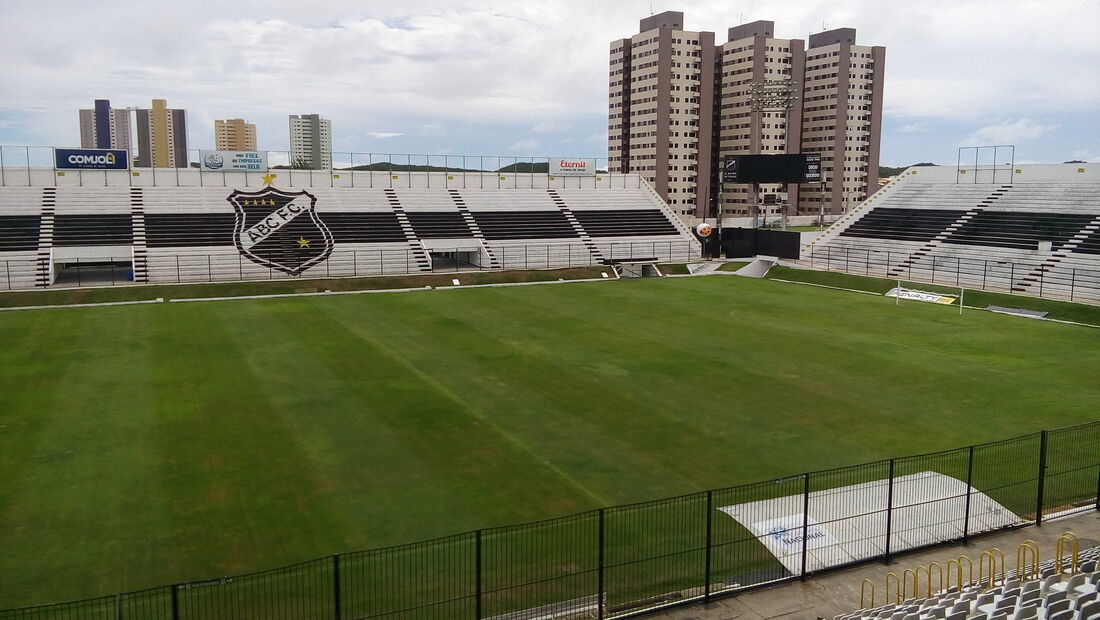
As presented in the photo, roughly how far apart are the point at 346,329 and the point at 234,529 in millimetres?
21767

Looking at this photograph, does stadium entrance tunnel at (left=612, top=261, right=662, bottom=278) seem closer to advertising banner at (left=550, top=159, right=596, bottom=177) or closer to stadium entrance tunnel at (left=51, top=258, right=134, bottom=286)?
advertising banner at (left=550, top=159, right=596, bottom=177)

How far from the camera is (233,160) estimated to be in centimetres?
6744

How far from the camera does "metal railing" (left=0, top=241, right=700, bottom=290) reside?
168 ft

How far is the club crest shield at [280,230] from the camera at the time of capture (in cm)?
5725

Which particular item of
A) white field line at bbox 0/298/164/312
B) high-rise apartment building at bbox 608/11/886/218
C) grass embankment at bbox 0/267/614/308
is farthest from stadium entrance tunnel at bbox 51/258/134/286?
high-rise apartment building at bbox 608/11/886/218

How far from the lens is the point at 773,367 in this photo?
29188 mm

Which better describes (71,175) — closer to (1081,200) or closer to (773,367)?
(773,367)

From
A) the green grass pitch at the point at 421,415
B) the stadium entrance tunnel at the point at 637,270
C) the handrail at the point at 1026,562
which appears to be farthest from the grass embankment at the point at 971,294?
the handrail at the point at 1026,562

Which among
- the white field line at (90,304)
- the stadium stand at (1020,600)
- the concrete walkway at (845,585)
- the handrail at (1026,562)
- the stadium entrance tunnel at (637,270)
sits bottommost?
the concrete walkway at (845,585)

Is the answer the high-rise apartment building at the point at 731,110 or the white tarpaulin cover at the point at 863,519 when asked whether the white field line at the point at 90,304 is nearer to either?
the white tarpaulin cover at the point at 863,519

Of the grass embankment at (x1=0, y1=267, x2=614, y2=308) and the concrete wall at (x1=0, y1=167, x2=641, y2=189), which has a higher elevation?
the concrete wall at (x1=0, y1=167, x2=641, y2=189)

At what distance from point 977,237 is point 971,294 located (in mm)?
14284

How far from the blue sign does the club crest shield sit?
8.66 metres

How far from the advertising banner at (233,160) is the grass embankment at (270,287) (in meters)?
19.8
